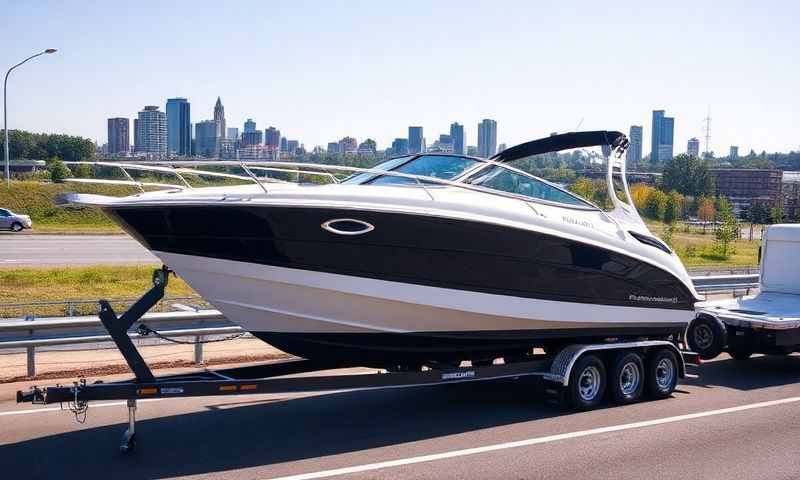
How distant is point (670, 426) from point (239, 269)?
4849mm

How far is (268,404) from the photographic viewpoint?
A: 965cm

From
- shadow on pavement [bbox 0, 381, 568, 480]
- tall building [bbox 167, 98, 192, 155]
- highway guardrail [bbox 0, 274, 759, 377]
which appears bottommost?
shadow on pavement [bbox 0, 381, 568, 480]

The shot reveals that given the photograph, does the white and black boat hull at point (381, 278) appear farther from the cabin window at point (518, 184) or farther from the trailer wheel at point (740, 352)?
the trailer wheel at point (740, 352)

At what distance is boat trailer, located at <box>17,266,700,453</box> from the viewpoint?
7344mm

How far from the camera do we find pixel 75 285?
19.5 meters

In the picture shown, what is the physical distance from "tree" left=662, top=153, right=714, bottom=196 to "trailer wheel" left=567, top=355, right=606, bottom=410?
254 ft

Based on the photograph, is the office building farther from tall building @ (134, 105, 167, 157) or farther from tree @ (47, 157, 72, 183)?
tree @ (47, 157, 72, 183)

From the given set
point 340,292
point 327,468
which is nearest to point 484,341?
point 340,292

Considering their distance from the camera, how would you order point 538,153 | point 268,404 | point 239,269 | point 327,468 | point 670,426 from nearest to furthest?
point 327,468, point 239,269, point 670,426, point 268,404, point 538,153

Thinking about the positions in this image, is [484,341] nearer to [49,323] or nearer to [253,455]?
→ [253,455]

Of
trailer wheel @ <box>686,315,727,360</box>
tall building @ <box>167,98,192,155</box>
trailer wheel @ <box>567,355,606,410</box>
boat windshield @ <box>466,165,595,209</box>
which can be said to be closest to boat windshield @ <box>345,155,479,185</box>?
boat windshield @ <box>466,165,595,209</box>

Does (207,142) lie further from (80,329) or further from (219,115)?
(80,329)

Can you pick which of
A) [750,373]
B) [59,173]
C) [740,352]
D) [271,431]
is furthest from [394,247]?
[59,173]

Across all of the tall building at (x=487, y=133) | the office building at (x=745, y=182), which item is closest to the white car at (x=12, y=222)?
the tall building at (x=487, y=133)
